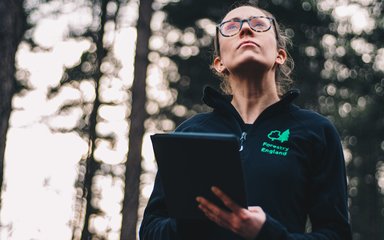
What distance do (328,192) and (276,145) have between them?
0.99 feet

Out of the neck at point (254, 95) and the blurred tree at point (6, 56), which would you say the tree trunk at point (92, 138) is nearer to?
the blurred tree at point (6, 56)

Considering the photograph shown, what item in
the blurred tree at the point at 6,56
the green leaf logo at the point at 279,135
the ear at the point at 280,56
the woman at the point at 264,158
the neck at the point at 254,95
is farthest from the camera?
the blurred tree at the point at 6,56

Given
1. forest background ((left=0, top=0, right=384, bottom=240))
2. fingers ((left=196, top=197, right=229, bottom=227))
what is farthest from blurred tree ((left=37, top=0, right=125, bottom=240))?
fingers ((left=196, top=197, right=229, bottom=227))

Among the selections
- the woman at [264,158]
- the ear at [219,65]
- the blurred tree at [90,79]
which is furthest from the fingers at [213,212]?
the blurred tree at [90,79]

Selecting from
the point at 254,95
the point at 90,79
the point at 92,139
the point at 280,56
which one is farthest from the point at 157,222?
the point at 90,79

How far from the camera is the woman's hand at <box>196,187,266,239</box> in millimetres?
1722

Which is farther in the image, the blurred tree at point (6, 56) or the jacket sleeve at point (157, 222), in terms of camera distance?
the blurred tree at point (6, 56)

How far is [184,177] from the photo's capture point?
1853mm

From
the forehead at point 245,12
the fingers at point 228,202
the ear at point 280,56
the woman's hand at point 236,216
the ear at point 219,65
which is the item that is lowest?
the woman's hand at point 236,216

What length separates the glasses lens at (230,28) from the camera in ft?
8.44

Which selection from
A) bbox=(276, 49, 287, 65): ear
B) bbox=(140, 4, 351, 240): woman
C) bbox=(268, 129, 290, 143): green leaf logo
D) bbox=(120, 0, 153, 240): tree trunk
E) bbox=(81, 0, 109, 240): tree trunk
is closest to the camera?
bbox=(140, 4, 351, 240): woman

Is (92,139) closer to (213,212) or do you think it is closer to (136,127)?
(136,127)

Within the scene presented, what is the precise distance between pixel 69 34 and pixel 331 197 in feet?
38.9

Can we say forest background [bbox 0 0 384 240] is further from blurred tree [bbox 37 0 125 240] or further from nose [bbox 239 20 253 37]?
nose [bbox 239 20 253 37]
